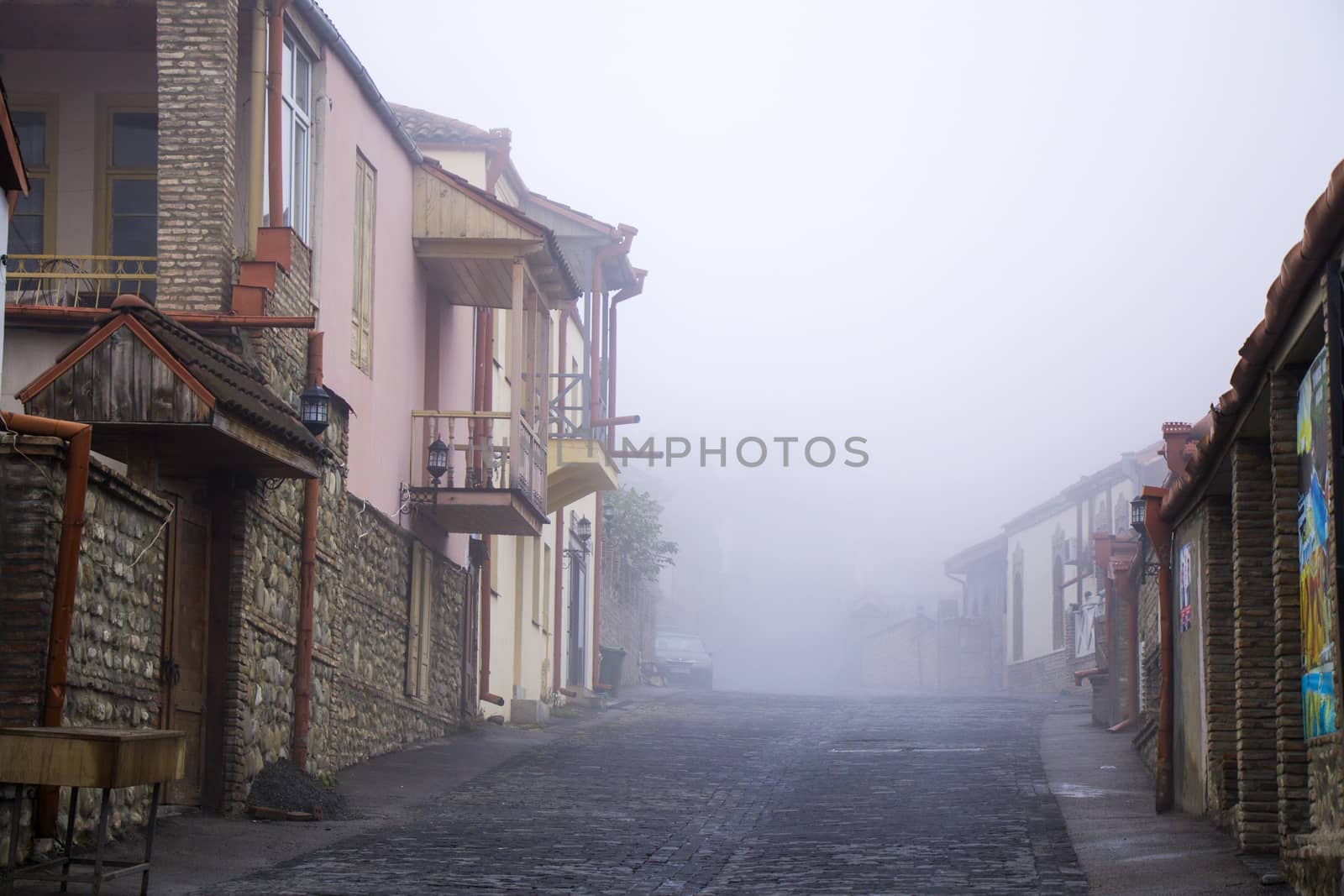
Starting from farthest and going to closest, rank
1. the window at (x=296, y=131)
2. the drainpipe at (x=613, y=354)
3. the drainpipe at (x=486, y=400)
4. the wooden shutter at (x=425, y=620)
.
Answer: the drainpipe at (x=613, y=354)
the drainpipe at (x=486, y=400)
the wooden shutter at (x=425, y=620)
the window at (x=296, y=131)

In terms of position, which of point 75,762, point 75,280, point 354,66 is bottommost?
point 75,762

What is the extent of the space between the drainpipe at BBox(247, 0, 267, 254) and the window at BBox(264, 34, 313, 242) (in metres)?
0.25

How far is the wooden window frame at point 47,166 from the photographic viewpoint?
1525 centimetres

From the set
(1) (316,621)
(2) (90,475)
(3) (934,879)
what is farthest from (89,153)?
(3) (934,879)

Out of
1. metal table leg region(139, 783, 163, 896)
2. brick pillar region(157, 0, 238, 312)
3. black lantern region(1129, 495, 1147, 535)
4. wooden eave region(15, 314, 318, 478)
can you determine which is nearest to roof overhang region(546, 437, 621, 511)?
black lantern region(1129, 495, 1147, 535)

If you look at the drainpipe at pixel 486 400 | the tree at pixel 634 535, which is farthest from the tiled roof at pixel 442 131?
the tree at pixel 634 535

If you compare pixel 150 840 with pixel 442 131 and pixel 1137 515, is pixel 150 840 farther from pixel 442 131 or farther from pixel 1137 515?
pixel 442 131

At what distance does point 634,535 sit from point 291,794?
86.6 ft

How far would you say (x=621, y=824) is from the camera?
1273 cm

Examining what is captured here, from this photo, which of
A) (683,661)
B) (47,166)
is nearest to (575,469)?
(47,166)

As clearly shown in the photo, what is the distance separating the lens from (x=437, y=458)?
62.1ft

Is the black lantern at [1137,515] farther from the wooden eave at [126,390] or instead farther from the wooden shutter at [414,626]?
the wooden eave at [126,390]

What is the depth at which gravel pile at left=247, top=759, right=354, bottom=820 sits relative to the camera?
12969 millimetres

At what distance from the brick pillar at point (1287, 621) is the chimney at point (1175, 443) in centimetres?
746
